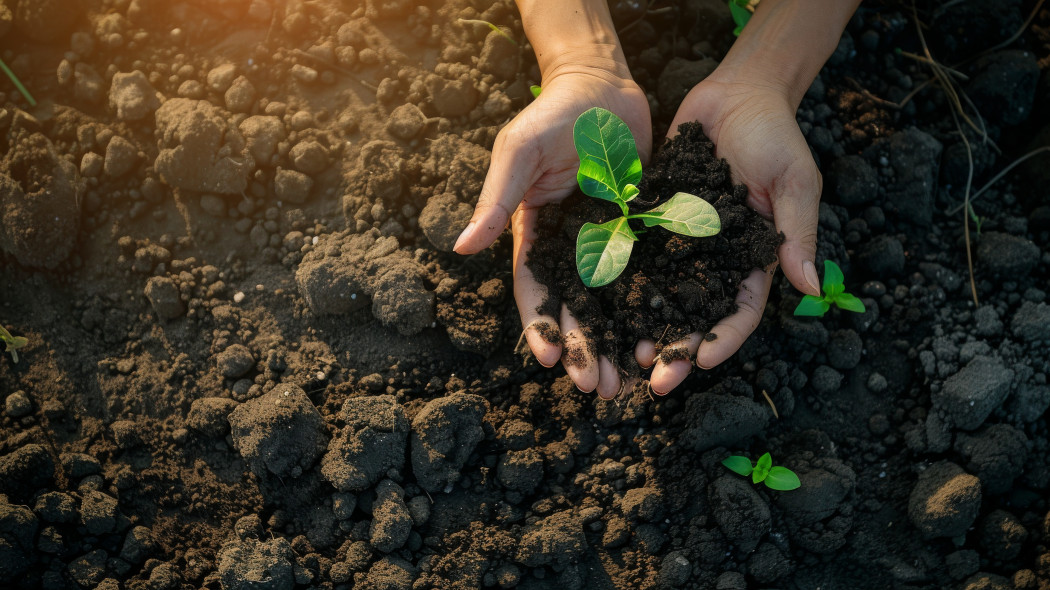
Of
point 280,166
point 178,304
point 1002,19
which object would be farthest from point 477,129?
point 1002,19

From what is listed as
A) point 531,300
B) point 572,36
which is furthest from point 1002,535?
point 572,36

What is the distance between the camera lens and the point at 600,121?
2639mm

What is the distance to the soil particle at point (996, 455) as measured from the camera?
A: 2768 mm

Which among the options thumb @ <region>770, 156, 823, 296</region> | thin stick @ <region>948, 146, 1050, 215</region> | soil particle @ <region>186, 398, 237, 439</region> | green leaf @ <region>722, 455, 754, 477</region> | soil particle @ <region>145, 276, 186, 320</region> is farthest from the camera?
thin stick @ <region>948, 146, 1050, 215</region>

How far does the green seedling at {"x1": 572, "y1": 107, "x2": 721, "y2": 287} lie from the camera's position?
255cm

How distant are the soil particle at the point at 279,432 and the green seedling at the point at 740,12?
2781mm

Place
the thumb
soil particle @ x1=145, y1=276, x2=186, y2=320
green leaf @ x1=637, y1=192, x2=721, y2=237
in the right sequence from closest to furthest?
1. green leaf @ x1=637, y1=192, x2=721, y2=237
2. the thumb
3. soil particle @ x1=145, y1=276, x2=186, y2=320

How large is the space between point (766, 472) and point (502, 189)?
5.19 ft

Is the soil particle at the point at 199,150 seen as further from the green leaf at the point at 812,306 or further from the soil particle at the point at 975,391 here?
the soil particle at the point at 975,391

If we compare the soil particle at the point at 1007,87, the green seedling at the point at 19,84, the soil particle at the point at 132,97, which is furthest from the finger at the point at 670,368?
the green seedling at the point at 19,84

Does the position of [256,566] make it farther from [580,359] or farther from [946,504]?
[946,504]

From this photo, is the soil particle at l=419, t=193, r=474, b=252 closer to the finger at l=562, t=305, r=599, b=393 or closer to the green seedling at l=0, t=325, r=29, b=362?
the finger at l=562, t=305, r=599, b=393

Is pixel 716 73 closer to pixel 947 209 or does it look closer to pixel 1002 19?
pixel 947 209

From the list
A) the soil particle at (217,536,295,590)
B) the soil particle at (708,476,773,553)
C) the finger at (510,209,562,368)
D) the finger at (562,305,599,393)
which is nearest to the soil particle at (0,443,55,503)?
the soil particle at (217,536,295,590)
